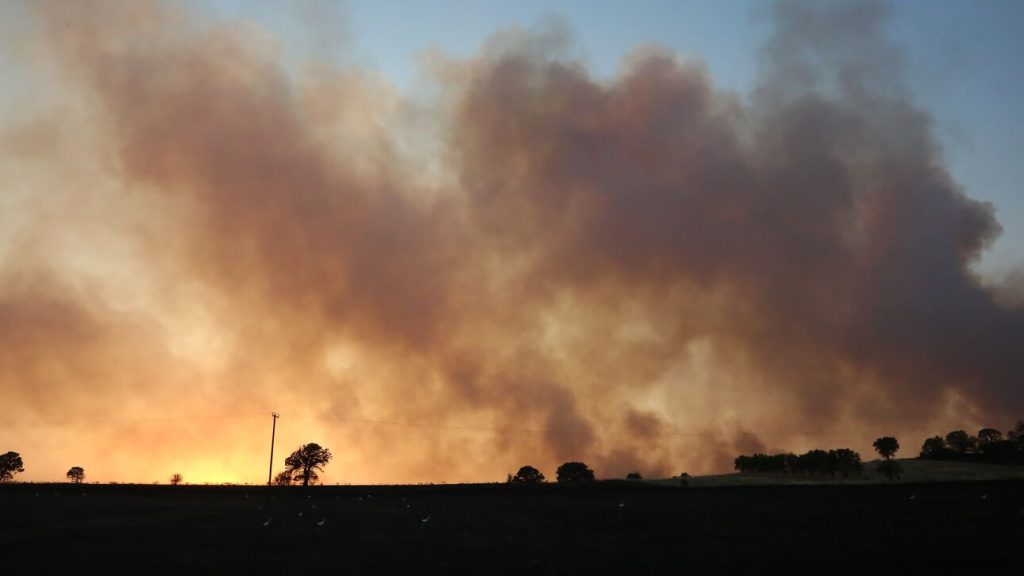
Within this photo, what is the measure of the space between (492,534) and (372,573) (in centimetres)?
1220

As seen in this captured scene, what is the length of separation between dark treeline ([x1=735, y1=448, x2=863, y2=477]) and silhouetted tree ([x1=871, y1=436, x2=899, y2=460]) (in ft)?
170

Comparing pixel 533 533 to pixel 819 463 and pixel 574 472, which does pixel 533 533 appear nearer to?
pixel 819 463

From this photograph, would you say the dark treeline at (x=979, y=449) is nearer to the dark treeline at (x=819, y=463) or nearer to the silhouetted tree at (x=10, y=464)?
the dark treeline at (x=819, y=463)

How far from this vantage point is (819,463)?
103m

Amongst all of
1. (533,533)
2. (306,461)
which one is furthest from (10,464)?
(533,533)

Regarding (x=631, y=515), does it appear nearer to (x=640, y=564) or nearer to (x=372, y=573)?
(x=640, y=564)

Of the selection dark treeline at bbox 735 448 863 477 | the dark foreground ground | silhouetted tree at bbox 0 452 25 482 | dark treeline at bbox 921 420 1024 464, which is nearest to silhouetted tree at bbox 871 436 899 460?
dark treeline at bbox 921 420 1024 464

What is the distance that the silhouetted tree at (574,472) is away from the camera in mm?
189375

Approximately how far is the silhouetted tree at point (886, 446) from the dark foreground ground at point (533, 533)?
334 feet

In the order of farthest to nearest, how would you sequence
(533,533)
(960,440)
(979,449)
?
(960,440)
(979,449)
(533,533)

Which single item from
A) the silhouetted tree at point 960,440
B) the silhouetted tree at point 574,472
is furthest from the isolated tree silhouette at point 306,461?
the silhouetted tree at point 960,440

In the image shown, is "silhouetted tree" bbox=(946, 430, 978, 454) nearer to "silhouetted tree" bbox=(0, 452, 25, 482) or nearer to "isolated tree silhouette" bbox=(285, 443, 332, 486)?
"isolated tree silhouette" bbox=(285, 443, 332, 486)

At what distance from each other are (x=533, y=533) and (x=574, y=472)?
15654 centimetres

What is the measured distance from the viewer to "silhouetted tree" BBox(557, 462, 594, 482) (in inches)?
7456
